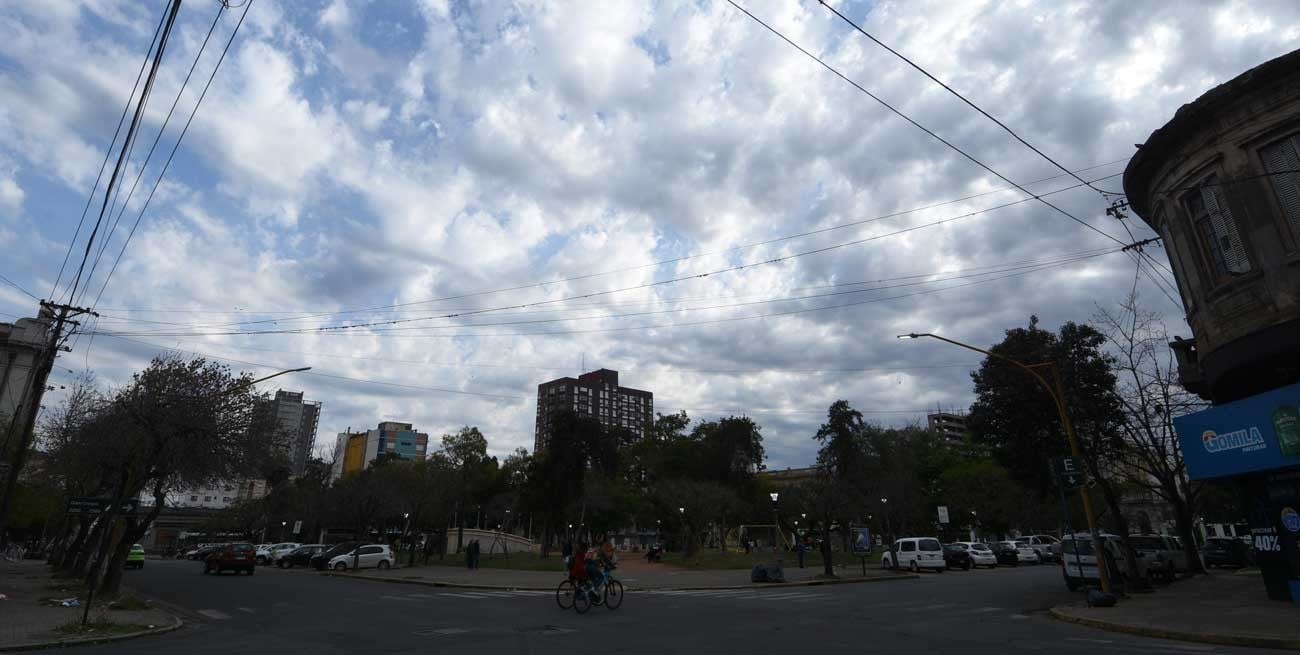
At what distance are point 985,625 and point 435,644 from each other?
34.1 ft

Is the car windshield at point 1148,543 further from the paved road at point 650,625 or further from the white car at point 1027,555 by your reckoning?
the white car at point 1027,555

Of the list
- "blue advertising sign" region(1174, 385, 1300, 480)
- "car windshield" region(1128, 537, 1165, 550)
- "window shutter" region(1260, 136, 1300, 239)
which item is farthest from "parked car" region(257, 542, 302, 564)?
"window shutter" region(1260, 136, 1300, 239)

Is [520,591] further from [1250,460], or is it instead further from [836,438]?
[836,438]

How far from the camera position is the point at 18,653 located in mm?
11305

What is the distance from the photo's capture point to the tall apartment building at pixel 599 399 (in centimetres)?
17588

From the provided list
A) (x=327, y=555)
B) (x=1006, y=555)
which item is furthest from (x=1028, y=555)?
(x=327, y=555)

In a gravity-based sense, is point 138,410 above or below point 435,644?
above

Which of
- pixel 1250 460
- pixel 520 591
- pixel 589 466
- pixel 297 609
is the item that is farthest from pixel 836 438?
pixel 297 609

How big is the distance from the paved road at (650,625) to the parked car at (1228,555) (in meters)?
21.2

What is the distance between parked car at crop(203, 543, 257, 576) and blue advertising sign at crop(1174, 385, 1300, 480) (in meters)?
39.5

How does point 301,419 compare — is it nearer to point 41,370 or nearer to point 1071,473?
point 41,370

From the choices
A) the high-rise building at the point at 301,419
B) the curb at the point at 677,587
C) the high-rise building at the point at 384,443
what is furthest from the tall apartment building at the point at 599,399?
the curb at the point at 677,587

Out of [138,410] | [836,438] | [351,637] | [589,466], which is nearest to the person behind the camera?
[351,637]

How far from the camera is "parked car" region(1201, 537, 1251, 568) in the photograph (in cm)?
3625
